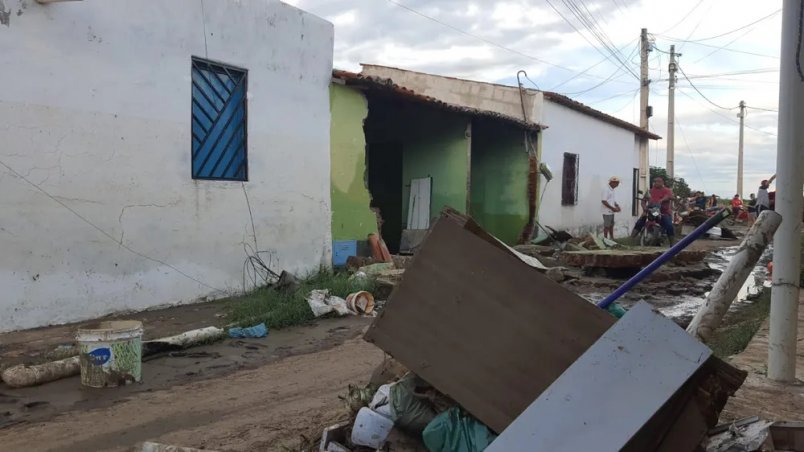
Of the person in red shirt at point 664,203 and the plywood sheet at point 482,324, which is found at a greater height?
the person in red shirt at point 664,203

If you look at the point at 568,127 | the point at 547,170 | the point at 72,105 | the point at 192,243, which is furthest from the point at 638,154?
the point at 72,105

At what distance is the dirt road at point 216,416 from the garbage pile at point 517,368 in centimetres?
89

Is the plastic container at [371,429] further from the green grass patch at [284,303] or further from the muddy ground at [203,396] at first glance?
the green grass patch at [284,303]

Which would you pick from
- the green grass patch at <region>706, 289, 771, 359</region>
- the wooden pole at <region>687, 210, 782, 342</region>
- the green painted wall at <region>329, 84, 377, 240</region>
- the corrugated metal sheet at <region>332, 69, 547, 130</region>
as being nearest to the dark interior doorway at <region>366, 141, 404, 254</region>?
the corrugated metal sheet at <region>332, 69, 547, 130</region>

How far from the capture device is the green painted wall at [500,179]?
15359 mm

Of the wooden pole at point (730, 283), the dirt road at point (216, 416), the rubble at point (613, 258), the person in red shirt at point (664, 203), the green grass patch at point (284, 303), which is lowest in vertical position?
the dirt road at point (216, 416)

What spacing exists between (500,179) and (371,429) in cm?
1323

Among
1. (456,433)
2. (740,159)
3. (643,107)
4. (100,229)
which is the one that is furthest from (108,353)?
(740,159)

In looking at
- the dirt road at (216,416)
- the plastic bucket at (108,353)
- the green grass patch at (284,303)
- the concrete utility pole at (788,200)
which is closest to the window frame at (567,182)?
the green grass patch at (284,303)

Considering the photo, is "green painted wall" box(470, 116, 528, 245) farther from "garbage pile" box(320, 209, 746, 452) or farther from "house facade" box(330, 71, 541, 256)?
"garbage pile" box(320, 209, 746, 452)

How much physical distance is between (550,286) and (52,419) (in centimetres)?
344

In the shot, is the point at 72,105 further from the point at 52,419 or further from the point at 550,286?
the point at 550,286

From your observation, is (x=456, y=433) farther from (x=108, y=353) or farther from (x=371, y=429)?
(x=108, y=353)

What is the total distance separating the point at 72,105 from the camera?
21.1ft
